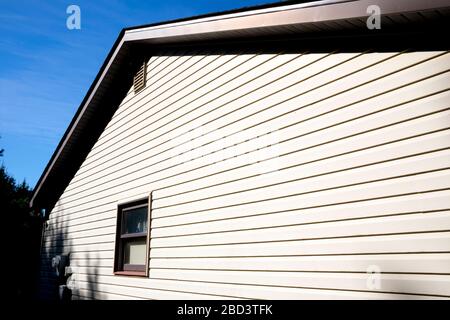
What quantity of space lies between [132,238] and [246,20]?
4734 mm

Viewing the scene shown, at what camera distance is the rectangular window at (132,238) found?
7.20 metres

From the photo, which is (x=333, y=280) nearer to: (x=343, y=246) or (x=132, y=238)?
(x=343, y=246)

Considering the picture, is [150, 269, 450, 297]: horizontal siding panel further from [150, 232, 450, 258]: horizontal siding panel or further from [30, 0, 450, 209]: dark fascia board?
[30, 0, 450, 209]: dark fascia board

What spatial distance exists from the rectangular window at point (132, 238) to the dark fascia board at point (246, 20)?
3018 millimetres

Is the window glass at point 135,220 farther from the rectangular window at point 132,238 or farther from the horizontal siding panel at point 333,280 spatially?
the horizontal siding panel at point 333,280

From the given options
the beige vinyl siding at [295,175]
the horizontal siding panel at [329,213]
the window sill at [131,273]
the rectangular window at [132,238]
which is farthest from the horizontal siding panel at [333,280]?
the rectangular window at [132,238]

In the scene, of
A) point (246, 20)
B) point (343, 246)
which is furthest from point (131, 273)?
point (246, 20)

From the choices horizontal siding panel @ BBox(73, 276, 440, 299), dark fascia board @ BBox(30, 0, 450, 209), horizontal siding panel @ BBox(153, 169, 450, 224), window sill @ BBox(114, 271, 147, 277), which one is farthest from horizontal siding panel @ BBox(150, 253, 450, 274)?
dark fascia board @ BBox(30, 0, 450, 209)

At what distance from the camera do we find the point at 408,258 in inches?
134

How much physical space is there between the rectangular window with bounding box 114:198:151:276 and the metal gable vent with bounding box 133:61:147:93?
2442mm

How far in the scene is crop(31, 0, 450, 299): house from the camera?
3512mm
